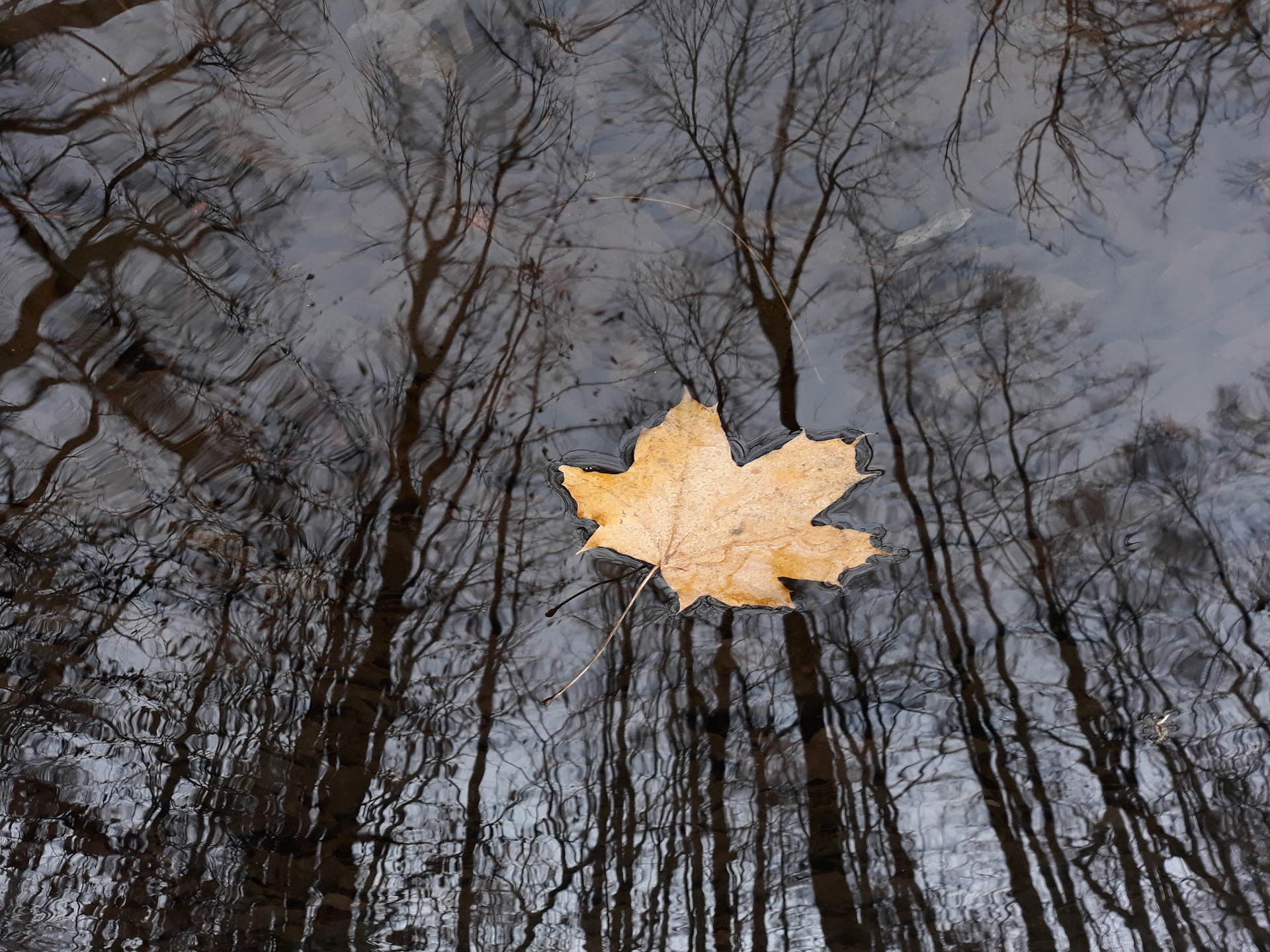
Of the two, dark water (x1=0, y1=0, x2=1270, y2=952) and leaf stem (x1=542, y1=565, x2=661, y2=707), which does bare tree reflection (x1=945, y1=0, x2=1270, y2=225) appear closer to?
dark water (x1=0, y1=0, x2=1270, y2=952)

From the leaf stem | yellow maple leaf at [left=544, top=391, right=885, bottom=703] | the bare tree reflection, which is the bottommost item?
the leaf stem

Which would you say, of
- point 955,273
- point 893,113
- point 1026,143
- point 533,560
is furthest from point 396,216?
point 1026,143

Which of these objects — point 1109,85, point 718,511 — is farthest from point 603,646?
point 1109,85

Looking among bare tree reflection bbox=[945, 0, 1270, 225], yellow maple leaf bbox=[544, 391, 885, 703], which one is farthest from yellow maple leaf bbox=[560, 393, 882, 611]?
bare tree reflection bbox=[945, 0, 1270, 225]

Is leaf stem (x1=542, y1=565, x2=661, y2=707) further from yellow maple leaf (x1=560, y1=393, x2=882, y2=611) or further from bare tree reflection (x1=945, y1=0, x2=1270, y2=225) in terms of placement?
bare tree reflection (x1=945, y1=0, x2=1270, y2=225)

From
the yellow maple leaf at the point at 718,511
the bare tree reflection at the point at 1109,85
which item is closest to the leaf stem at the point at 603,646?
the yellow maple leaf at the point at 718,511

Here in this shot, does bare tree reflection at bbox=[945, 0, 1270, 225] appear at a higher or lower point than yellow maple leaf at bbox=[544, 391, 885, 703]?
higher
